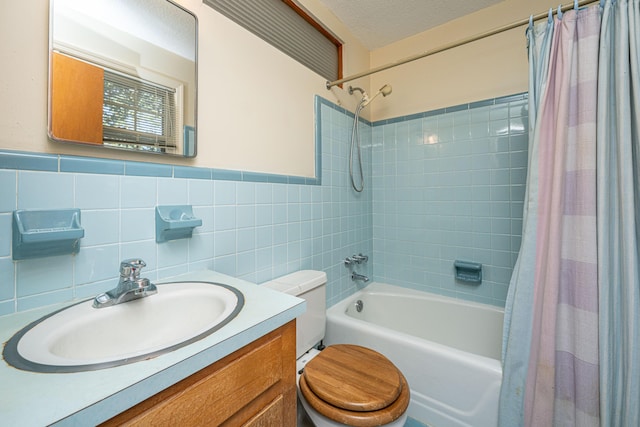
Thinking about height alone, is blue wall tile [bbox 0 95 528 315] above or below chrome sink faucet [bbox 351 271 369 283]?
above

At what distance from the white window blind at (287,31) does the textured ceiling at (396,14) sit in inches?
7.4

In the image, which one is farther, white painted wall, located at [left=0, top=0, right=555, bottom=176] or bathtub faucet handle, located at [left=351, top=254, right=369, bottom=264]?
bathtub faucet handle, located at [left=351, top=254, right=369, bottom=264]

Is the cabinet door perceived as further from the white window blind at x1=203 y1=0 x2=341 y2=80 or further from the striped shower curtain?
the white window blind at x1=203 y1=0 x2=341 y2=80

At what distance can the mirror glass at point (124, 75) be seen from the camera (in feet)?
2.38

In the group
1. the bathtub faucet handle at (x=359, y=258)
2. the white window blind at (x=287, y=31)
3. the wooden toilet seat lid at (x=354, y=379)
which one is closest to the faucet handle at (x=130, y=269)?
the wooden toilet seat lid at (x=354, y=379)

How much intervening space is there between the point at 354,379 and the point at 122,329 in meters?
0.81

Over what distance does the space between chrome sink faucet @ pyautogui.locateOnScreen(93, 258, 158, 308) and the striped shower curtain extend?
4.68 feet

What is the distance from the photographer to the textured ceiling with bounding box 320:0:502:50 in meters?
1.66

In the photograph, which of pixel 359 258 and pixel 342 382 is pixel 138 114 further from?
pixel 359 258

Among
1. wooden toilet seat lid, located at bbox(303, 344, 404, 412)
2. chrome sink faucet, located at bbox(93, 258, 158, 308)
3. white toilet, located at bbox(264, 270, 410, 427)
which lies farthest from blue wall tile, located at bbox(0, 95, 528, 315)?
wooden toilet seat lid, located at bbox(303, 344, 404, 412)

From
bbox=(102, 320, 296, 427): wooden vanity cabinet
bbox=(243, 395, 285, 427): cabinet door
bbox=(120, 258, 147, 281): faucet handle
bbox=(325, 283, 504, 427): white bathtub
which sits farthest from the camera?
bbox=(325, 283, 504, 427): white bathtub

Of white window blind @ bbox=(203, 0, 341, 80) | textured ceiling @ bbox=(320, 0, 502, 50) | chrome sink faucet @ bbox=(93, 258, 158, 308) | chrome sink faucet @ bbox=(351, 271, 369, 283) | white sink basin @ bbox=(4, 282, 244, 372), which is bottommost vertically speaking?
chrome sink faucet @ bbox=(351, 271, 369, 283)

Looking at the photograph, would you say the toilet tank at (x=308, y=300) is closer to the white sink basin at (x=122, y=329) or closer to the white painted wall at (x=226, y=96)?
the white sink basin at (x=122, y=329)

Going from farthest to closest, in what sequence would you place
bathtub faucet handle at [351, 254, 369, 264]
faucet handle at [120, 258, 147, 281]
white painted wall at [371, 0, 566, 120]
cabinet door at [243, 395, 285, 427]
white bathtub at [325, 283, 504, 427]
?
1. bathtub faucet handle at [351, 254, 369, 264]
2. white painted wall at [371, 0, 566, 120]
3. white bathtub at [325, 283, 504, 427]
4. faucet handle at [120, 258, 147, 281]
5. cabinet door at [243, 395, 285, 427]
